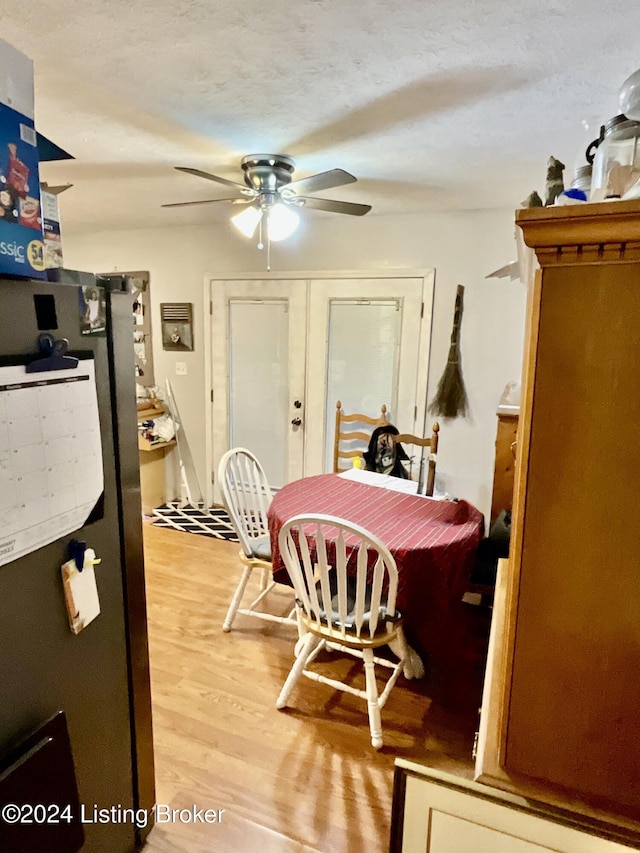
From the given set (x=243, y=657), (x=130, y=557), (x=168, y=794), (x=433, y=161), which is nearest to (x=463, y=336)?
(x=433, y=161)

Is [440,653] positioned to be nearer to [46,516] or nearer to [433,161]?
[46,516]

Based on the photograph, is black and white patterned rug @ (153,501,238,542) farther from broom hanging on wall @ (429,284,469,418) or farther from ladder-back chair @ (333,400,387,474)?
broom hanging on wall @ (429,284,469,418)

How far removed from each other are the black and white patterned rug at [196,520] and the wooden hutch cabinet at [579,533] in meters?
3.27

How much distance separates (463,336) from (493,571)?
61.7 inches

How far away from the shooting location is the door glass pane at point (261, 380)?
12.9 feet

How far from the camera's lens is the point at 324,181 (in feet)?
7.07

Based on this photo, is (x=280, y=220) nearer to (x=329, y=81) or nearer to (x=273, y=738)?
(x=329, y=81)

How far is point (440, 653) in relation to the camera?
8.46ft

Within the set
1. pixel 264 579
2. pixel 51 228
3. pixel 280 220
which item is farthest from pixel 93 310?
pixel 264 579

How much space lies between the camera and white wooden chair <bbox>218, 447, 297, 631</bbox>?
255 centimetres

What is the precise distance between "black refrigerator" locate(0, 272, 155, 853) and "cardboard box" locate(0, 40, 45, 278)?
69mm

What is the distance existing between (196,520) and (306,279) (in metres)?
2.10

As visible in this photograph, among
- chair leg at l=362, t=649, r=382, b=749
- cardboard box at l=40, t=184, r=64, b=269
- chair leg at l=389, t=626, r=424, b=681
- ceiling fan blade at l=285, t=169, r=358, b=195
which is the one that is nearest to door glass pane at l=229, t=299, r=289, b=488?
ceiling fan blade at l=285, t=169, r=358, b=195

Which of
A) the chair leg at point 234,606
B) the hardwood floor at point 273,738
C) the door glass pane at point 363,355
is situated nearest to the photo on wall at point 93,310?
the hardwood floor at point 273,738
